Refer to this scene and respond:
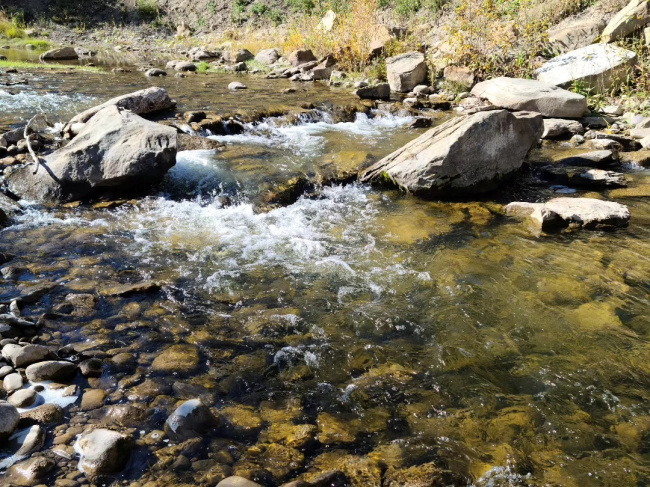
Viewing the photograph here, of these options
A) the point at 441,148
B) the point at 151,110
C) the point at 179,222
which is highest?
the point at 151,110

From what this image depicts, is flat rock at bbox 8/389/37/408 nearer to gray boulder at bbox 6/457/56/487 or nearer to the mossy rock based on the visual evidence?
gray boulder at bbox 6/457/56/487

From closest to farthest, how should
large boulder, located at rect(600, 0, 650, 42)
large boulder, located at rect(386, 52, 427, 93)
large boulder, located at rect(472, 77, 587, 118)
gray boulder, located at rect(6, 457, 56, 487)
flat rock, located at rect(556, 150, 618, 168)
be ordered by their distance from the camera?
gray boulder, located at rect(6, 457, 56, 487)
flat rock, located at rect(556, 150, 618, 168)
large boulder, located at rect(472, 77, 587, 118)
large boulder, located at rect(600, 0, 650, 42)
large boulder, located at rect(386, 52, 427, 93)

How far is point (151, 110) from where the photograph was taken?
8773 millimetres

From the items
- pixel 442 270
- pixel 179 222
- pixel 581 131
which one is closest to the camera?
pixel 442 270

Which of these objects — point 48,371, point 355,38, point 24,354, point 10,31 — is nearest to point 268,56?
point 355,38

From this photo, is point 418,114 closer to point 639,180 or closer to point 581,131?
point 581,131

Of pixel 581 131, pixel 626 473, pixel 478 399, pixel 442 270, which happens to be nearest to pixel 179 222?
pixel 442 270

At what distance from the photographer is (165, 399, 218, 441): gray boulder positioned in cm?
235

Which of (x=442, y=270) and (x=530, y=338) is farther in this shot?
(x=442, y=270)

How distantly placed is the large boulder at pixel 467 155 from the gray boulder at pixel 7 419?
4712 mm

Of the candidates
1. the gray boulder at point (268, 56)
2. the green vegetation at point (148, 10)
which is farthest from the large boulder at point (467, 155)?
the green vegetation at point (148, 10)

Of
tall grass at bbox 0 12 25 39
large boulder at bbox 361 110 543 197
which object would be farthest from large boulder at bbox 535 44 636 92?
tall grass at bbox 0 12 25 39

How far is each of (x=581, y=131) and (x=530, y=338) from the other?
21.1ft

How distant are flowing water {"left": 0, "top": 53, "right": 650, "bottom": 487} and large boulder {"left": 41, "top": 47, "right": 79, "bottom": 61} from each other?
14.6 m
